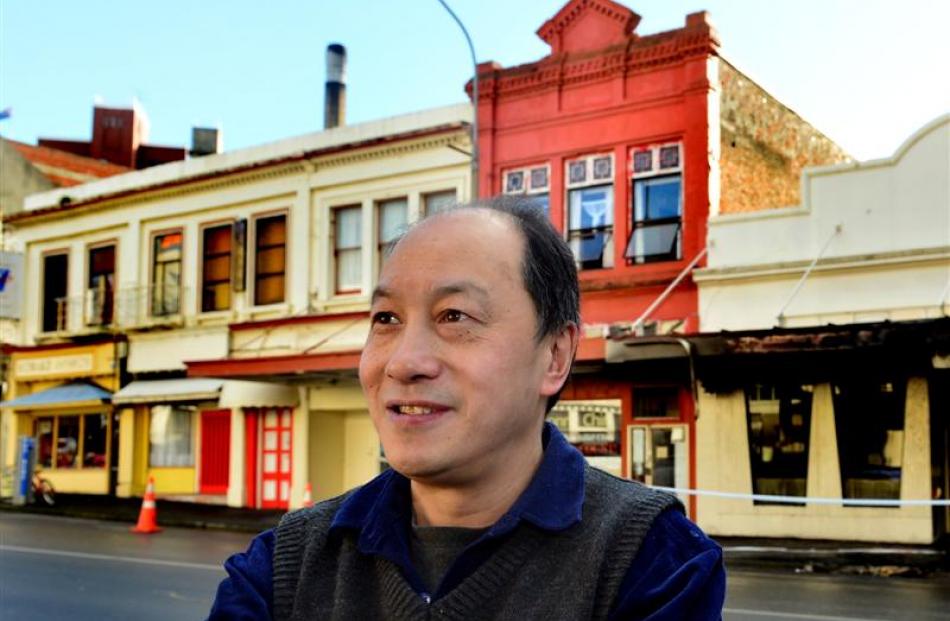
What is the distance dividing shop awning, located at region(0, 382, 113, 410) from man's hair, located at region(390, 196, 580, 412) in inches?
1072

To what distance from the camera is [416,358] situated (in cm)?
175

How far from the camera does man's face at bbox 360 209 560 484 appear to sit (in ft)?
5.73

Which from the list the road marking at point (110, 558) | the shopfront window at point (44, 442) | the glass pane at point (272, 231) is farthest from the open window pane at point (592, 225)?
the shopfront window at point (44, 442)

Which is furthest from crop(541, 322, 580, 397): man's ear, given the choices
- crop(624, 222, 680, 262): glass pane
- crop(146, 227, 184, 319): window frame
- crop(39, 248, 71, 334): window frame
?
crop(39, 248, 71, 334): window frame

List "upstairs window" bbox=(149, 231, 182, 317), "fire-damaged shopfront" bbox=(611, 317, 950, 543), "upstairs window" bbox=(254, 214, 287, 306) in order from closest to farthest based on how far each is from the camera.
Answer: "fire-damaged shopfront" bbox=(611, 317, 950, 543) < "upstairs window" bbox=(254, 214, 287, 306) < "upstairs window" bbox=(149, 231, 182, 317)

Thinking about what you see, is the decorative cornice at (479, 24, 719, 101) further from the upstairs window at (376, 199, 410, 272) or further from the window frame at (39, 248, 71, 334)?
the window frame at (39, 248, 71, 334)

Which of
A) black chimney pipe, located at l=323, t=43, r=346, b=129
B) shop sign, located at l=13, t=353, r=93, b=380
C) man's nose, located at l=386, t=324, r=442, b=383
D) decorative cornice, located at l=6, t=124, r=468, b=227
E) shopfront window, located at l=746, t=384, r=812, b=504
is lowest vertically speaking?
shopfront window, located at l=746, t=384, r=812, b=504

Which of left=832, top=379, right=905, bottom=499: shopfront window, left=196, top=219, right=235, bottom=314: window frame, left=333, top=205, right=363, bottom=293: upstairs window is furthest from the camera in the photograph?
left=196, top=219, right=235, bottom=314: window frame

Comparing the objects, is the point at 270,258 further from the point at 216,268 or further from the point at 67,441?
the point at 67,441

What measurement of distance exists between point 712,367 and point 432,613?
17.7 meters

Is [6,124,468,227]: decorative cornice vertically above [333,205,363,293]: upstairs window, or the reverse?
[6,124,468,227]: decorative cornice

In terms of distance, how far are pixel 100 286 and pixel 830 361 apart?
18976mm

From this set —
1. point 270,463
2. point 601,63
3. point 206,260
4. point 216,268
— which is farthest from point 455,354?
point 206,260

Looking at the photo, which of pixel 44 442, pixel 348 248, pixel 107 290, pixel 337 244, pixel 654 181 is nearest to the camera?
pixel 654 181
